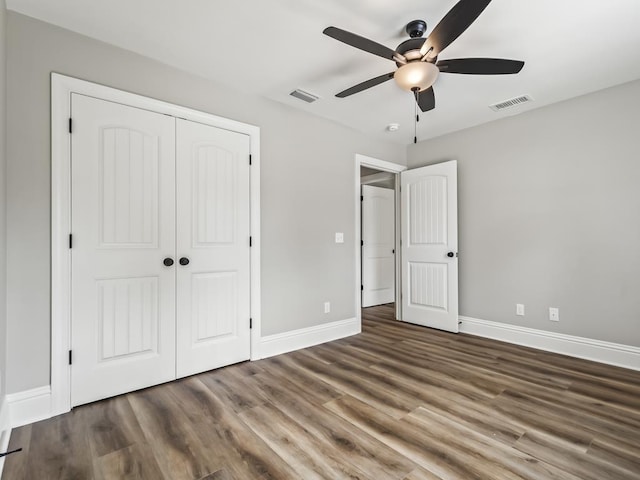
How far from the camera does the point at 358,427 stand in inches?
73.4

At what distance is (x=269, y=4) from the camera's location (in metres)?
1.90

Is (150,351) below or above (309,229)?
below

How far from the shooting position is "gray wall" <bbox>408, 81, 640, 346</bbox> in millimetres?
2807

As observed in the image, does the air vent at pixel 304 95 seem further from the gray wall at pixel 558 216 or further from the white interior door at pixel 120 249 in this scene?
the gray wall at pixel 558 216

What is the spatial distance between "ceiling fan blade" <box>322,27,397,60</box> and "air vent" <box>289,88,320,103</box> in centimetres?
122

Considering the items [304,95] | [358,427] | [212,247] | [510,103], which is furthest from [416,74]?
[358,427]

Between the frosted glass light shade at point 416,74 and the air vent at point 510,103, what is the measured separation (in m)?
1.63

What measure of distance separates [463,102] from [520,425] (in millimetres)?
2802

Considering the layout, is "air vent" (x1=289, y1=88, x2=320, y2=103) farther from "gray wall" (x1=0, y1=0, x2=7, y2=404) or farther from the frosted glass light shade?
"gray wall" (x1=0, y1=0, x2=7, y2=404)

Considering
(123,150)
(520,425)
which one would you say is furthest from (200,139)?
(520,425)

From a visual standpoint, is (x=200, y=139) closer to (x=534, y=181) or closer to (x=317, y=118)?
(x=317, y=118)

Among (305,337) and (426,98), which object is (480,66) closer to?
(426,98)

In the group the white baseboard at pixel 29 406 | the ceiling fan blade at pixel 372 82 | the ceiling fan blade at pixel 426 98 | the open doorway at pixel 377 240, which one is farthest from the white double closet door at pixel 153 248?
the open doorway at pixel 377 240

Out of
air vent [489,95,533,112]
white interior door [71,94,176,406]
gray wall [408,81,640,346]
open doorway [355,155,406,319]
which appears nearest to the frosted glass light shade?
air vent [489,95,533,112]
